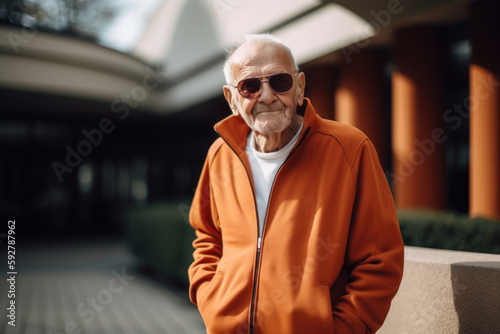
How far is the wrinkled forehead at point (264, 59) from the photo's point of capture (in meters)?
1.94

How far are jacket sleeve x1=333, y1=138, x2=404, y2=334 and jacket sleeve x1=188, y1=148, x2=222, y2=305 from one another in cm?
67

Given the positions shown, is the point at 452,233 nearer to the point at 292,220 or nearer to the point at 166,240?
the point at 292,220

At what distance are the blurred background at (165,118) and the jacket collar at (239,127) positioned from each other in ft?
9.92

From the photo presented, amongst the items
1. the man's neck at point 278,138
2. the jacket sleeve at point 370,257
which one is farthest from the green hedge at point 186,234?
the man's neck at point 278,138

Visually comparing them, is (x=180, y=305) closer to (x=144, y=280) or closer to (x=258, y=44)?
(x=144, y=280)

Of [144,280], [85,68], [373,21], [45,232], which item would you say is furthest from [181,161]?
[373,21]

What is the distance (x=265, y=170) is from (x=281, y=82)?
0.38m

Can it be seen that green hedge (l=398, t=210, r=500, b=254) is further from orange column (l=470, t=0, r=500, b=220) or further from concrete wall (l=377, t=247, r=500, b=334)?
orange column (l=470, t=0, r=500, b=220)

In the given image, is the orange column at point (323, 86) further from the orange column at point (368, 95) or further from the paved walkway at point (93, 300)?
the paved walkway at point (93, 300)

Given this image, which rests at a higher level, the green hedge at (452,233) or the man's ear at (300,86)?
the man's ear at (300,86)

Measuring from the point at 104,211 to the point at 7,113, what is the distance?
5120 millimetres

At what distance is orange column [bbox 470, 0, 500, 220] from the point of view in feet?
18.3

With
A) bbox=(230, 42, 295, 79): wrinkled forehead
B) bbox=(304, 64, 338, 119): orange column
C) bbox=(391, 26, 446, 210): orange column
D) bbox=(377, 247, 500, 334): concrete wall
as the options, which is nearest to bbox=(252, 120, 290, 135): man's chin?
bbox=(230, 42, 295, 79): wrinkled forehead

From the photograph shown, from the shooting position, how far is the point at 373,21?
6645 mm
